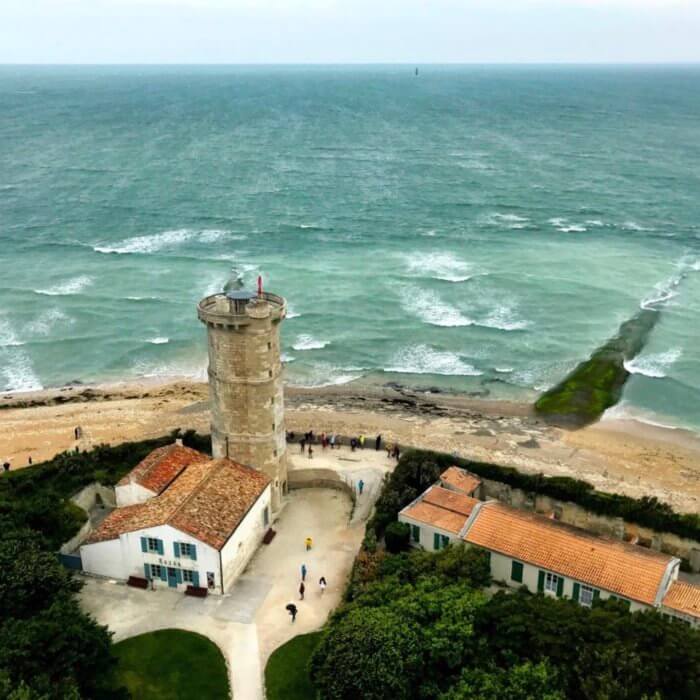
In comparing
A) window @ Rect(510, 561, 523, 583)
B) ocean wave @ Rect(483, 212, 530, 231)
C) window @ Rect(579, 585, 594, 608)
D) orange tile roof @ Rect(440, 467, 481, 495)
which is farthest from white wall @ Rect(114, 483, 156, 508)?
ocean wave @ Rect(483, 212, 530, 231)

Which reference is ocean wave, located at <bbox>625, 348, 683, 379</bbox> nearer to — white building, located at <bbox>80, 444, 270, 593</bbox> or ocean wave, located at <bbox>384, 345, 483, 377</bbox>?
ocean wave, located at <bbox>384, 345, 483, 377</bbox>

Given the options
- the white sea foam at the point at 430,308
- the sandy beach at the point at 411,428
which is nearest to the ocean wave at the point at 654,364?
the sandy beach at the point at 411,428

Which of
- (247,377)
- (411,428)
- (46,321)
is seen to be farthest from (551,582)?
(46,321)

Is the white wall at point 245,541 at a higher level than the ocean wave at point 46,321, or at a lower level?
higher

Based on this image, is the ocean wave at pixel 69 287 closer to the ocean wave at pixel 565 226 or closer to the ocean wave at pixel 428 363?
the ocean wave at pixel 428 363

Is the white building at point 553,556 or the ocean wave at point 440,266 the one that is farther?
the ocean wave at point 440,266

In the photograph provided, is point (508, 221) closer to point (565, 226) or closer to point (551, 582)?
point (565, 226)

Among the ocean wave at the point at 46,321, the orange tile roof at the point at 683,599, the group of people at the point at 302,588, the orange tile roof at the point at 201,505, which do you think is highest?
the orange tile roof at the point at 201,505

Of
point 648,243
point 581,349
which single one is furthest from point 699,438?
point 648,243
